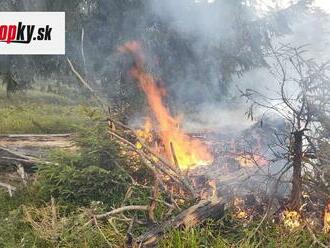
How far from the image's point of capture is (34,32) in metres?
12.2

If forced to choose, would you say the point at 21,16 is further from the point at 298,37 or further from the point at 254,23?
the point at 298,37

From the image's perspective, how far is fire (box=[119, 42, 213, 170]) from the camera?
845cm

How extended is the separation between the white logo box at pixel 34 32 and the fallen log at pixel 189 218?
23.3 feet

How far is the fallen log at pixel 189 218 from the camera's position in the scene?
499cm

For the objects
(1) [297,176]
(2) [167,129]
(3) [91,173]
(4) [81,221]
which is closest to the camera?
(4) [81,221]

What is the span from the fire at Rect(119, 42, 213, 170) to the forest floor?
1.27 metres

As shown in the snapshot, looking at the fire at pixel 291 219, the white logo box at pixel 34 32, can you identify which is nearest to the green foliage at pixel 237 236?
the fire at pixel 291 219

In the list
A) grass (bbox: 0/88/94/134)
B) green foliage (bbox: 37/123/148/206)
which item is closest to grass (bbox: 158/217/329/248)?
green foliage (bbox: 37/123/148/206)

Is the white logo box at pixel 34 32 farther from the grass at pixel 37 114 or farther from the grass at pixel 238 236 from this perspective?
the grass at pixel 238 236

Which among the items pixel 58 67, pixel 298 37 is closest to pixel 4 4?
pixel 58 67

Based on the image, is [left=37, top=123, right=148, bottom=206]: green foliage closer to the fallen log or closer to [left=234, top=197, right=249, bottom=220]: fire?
the fallen log

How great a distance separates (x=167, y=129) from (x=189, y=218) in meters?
3.56

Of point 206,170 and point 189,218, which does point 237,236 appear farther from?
point 206,170

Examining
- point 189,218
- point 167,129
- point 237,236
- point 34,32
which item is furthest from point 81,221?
point 34,32
